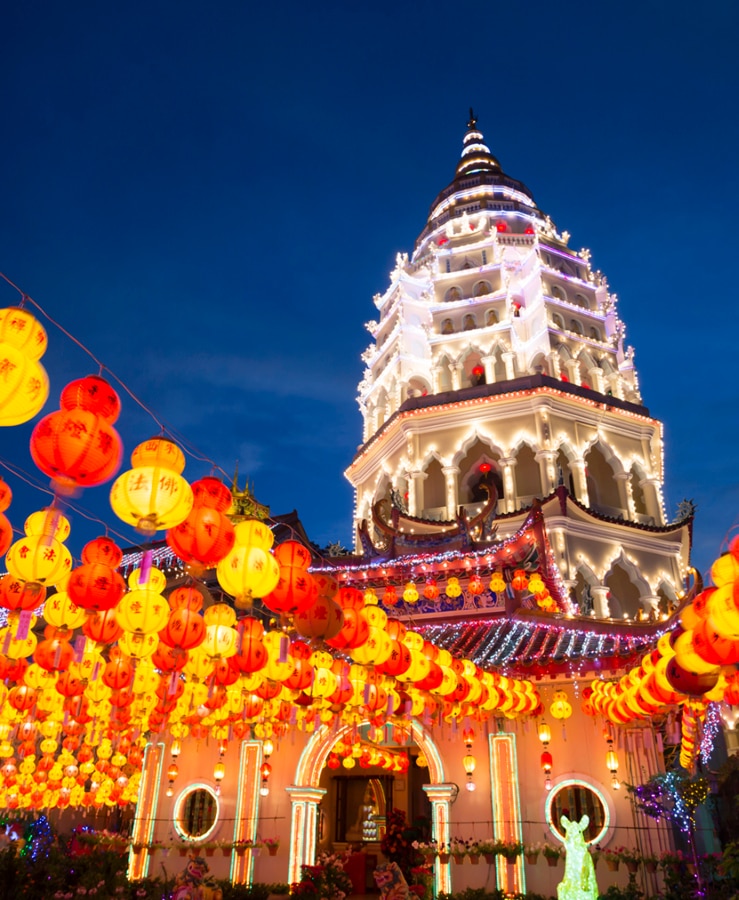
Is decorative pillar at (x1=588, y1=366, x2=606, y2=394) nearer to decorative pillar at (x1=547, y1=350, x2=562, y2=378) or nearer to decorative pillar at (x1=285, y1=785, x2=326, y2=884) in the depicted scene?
decorative pillar at (x1=547, y1=350, x2=562, y2=378)

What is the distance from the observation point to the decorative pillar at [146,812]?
12969 millimetres

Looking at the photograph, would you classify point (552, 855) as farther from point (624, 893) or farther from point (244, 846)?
point (244, 846)

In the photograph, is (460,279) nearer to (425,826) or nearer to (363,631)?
(425,826)

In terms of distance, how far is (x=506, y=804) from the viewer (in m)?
11.1

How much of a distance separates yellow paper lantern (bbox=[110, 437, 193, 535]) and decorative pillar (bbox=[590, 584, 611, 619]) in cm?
1562

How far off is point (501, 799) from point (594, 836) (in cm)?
147

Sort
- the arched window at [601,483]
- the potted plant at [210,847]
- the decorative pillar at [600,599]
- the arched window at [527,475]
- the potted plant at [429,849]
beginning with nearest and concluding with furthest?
1. the potted plant at [429,849]
2. the potted plant at [210,847]
3. the decorative pillar at [600,599]
4. the arched window at [527,475]
5. the arched window at [601,483]

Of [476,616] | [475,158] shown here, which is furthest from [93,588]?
[475,158]

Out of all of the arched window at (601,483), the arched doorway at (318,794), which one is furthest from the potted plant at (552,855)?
the arched window at (601,483)

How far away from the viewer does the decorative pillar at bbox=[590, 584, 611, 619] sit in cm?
1900

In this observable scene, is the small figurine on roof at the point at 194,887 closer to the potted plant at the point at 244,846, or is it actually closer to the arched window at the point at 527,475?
the potted plant at the point at 244,846

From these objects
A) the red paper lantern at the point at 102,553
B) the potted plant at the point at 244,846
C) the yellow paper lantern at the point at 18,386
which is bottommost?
the potted plant at the point at 244,846

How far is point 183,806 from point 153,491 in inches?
400

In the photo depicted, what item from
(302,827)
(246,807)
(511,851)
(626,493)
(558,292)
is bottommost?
(511,851)
